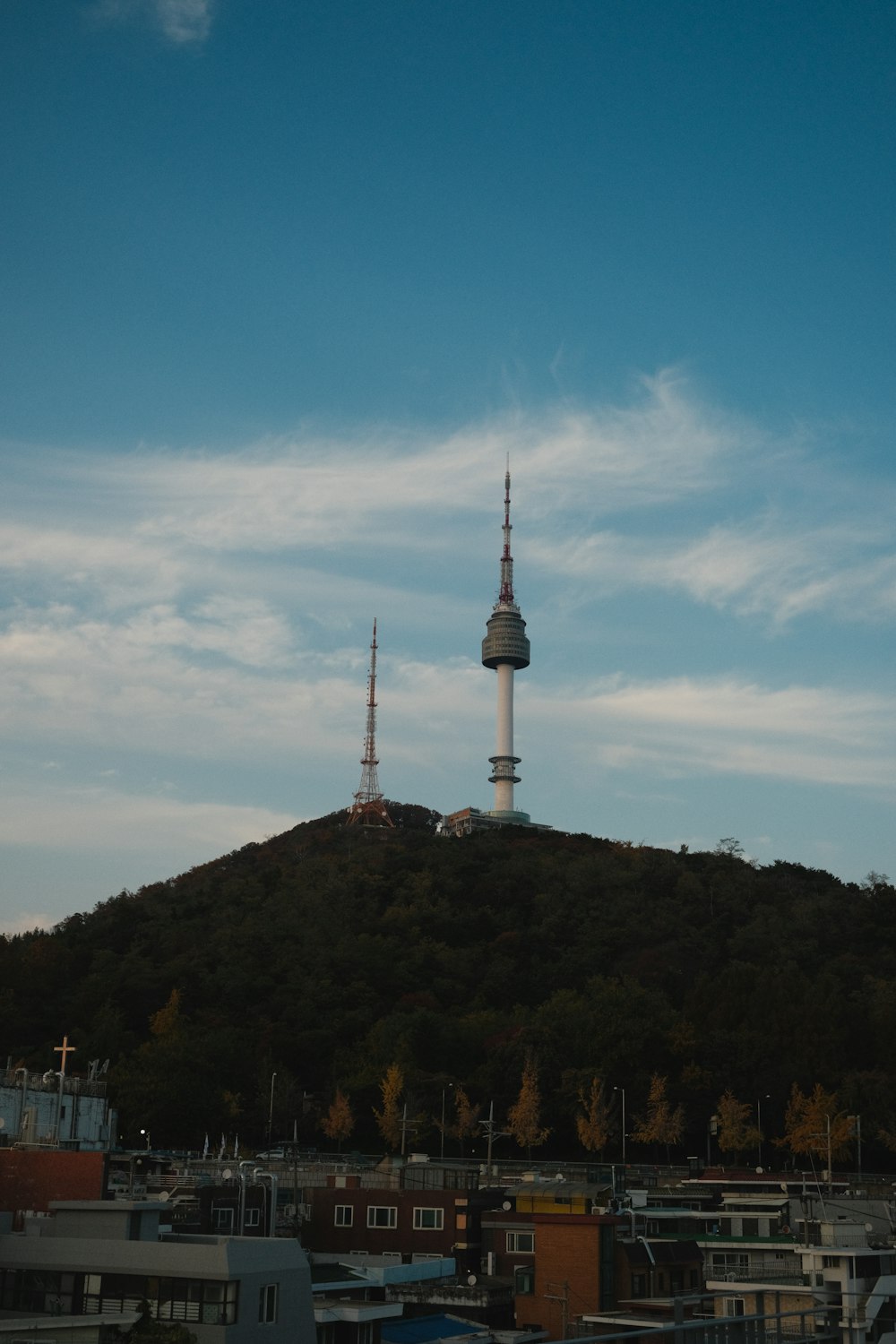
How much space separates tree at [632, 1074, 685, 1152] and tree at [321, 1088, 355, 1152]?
11.6 meters

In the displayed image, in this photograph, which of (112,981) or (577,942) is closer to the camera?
(112,981)

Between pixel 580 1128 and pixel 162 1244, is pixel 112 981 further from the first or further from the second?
pixel 162 1244

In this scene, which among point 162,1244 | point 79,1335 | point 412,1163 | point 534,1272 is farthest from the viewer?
point 412,1163

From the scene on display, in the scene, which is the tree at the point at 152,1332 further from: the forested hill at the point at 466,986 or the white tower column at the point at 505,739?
the white tower column at the point at 505,739

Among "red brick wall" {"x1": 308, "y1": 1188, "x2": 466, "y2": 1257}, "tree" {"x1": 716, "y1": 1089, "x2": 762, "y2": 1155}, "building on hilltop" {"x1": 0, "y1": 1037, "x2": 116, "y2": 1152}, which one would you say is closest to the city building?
"building on hilltop" {"x1": 0, "y1": 1037, "x2": 116, "y2": 1152}

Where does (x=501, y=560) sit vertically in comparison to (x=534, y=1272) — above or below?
above

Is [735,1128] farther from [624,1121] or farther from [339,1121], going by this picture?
[339,1121]

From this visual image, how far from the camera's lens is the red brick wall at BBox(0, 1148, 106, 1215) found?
1044 inches

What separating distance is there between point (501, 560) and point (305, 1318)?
107 metres

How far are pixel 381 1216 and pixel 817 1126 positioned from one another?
24410 mm

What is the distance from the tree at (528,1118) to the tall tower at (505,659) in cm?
5737

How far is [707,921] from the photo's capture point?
81.8 metres

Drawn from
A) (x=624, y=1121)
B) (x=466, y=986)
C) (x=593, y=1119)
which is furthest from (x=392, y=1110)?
(x=466, y=986)

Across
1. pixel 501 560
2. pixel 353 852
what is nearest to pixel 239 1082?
pixel 353 852
